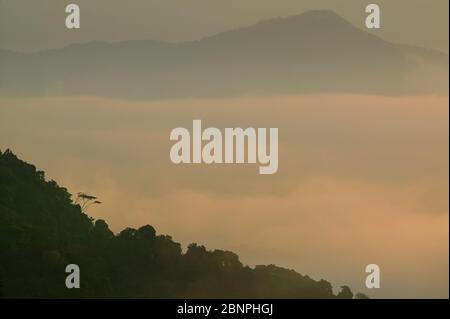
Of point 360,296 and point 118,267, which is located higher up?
point 118,267

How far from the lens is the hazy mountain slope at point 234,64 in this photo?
12.7 metres

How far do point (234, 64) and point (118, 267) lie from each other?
9.96 feet

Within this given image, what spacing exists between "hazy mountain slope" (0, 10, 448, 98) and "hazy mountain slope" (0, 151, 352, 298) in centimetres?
128

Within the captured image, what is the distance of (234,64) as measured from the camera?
42.4ft

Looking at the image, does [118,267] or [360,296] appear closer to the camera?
[360,296]

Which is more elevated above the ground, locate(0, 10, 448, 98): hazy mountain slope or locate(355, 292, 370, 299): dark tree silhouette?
locate(0, 10, 448, 98): hazy mountain slope

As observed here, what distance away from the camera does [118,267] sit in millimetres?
12750

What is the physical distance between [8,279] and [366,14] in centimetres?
565

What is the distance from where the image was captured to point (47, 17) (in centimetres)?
1265

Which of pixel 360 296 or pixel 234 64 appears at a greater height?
pixel 234 64

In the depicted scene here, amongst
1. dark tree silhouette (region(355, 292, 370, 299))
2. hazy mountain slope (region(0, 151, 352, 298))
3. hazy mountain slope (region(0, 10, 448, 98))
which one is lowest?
dark tree silhouette (region(355, 292, 370, 299))

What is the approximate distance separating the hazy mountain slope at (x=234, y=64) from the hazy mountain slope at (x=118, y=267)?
128cm

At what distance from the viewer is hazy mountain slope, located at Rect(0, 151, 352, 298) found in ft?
40.7

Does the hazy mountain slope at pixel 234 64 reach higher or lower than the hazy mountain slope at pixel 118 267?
higher
